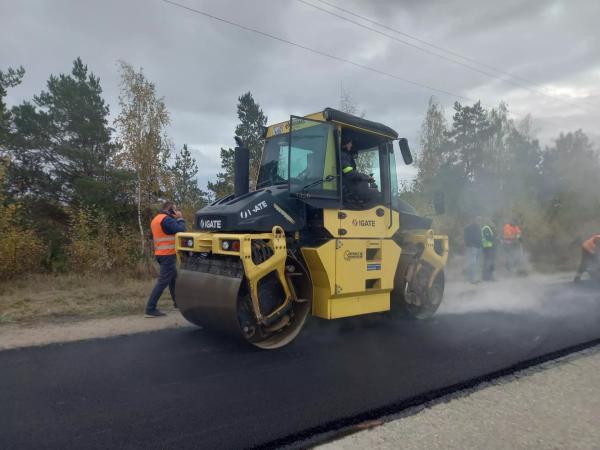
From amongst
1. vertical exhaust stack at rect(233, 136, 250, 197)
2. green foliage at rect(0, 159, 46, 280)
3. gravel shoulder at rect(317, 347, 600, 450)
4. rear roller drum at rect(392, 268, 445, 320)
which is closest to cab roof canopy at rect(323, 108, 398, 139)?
vertical exhaust stack at rect(233, 136, 250, 197)

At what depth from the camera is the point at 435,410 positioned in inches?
128

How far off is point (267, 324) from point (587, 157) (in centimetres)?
1228

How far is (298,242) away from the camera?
5.01m

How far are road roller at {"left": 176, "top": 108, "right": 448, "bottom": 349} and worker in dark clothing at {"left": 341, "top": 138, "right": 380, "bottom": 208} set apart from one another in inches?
0.7

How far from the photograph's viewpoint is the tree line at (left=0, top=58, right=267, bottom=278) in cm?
1037

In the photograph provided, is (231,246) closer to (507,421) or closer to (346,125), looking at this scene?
(346,125)

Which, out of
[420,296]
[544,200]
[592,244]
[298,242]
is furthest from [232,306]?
[544,200]

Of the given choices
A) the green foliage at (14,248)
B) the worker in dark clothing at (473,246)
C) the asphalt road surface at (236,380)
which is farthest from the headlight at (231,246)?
the worker in dark clothing at (473,246)

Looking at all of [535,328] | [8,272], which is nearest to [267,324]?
[535,328]

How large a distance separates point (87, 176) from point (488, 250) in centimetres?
1565

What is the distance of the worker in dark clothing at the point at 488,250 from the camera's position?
1060 cm

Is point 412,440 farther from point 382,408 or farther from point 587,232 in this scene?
point 587,232

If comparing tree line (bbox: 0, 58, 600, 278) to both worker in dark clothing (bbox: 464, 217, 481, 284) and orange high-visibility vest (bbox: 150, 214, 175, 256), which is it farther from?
orange high-visibility vest (bbox: 150, 214, 175, 256)

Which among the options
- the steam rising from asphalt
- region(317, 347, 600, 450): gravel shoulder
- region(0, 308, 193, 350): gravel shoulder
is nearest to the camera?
region(317, 347, 600, 450): gravel shoulder
